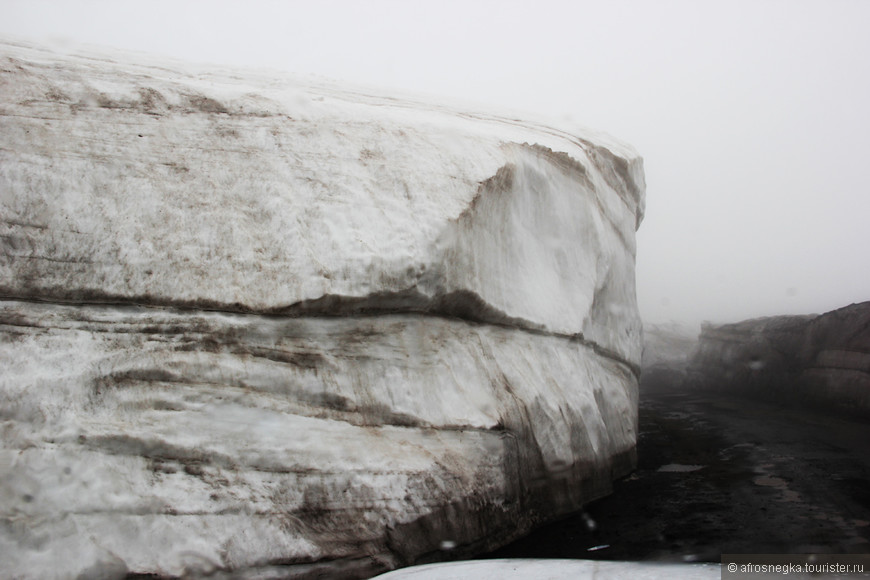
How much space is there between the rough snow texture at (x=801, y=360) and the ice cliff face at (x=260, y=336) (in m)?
5.97

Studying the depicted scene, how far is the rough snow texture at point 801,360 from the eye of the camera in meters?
9.05

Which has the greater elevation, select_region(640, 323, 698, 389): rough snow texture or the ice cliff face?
the ice cliff face

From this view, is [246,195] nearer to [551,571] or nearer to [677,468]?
[551,571]

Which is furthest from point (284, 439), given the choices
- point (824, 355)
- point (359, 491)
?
point (824, 355)

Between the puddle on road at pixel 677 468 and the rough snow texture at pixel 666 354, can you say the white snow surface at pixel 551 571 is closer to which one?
the puddle on road at pixel 677 468

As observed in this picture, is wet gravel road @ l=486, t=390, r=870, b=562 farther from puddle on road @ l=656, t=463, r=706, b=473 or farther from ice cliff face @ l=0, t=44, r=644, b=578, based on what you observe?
ice cliff face @ l=0, t=44, r=644, b=578

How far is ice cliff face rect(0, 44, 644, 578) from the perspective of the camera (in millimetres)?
3004

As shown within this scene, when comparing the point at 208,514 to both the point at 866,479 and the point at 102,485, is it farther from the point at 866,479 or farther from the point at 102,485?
the point at 866,479

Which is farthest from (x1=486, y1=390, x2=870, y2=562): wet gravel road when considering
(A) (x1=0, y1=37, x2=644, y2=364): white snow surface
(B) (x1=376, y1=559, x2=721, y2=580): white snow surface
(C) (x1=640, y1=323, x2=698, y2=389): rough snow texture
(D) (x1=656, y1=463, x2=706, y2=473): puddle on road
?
(C) (x1=640, y1=323, x2=698, y2=389): rough snow texture

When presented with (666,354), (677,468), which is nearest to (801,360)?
(677,468)

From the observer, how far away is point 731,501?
16.3ft

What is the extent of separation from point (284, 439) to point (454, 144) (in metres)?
2.61

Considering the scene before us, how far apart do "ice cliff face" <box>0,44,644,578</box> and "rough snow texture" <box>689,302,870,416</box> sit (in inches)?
235

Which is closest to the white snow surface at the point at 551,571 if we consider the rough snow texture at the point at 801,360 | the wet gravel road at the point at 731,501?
the wet gravel road at the point at 731,501
